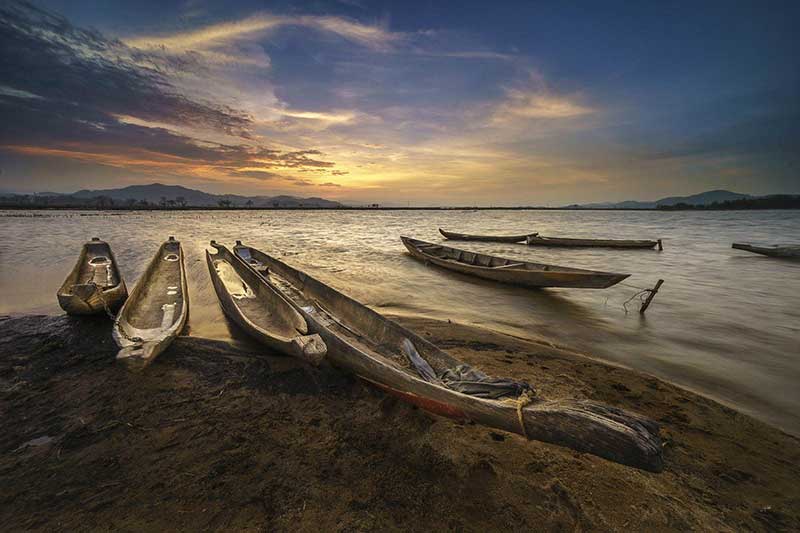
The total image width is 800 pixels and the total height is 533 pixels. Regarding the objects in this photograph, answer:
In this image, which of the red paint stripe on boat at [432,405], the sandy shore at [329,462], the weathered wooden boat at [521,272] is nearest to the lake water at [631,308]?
the weathered wooden boat at [521,272]

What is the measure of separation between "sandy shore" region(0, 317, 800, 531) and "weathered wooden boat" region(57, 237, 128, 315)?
172cm

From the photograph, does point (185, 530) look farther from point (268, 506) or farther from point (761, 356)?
point (761, 356)

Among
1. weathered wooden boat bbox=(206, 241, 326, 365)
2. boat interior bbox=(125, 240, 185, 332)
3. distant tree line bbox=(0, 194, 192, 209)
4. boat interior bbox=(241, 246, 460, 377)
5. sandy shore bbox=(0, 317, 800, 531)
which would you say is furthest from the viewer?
distant tree line bbox=(0, 194, 192, 209)

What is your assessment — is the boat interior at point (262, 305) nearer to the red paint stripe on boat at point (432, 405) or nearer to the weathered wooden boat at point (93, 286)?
the red paint stripe on boat at point (432, 405)

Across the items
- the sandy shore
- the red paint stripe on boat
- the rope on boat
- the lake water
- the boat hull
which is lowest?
the lake water

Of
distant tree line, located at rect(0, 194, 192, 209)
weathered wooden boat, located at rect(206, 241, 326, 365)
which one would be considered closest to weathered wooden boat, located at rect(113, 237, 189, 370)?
weathered wooden boat, located at rect(206, 241, 326, 365)

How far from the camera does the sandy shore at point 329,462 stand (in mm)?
2506

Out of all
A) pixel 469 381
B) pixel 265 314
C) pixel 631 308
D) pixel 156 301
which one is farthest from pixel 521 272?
pixel 156 301

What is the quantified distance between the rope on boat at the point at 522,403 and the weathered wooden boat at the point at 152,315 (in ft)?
14.0

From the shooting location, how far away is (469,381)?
3.39 meters

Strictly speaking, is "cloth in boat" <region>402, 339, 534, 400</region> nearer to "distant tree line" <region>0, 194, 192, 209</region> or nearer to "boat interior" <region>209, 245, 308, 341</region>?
"boat interior" <region>209, 245, 308, 341</region>

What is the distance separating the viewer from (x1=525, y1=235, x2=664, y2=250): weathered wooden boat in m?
22.1

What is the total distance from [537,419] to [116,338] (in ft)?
17.5

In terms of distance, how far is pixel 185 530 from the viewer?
236cm
